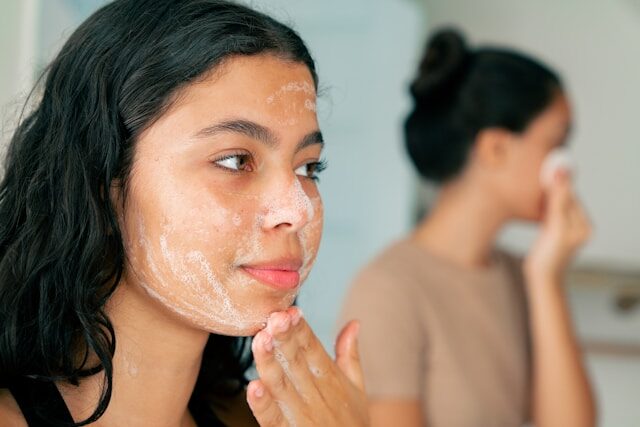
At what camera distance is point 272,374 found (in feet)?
2.39

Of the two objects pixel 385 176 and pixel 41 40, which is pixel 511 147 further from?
pixel 41 40

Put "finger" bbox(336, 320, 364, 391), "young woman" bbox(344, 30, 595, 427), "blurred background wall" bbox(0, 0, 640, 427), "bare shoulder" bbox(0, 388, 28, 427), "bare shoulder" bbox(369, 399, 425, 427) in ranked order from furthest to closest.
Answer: "blurred background wall" bbox(0, 0, 640, 427), "young woman" bbox(344, 30, 595, 427), "bare shoulder" bbox(369, 399, 425, 427), "finger" bbox(336, 320, 364, 391), "bare shoulder" bbox(0, 388, 28, 427)

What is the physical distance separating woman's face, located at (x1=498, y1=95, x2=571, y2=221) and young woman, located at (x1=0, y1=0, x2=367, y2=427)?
2.57 ft

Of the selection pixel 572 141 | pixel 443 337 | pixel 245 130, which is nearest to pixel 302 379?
pixel 245 130

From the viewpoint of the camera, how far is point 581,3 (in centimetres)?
224

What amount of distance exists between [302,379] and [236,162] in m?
0.21

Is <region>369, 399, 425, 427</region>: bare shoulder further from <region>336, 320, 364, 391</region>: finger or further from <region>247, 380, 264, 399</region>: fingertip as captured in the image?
<region>247, 380, 264, 399</region>: fingertip

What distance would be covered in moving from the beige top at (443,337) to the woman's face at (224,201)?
0.60 meters

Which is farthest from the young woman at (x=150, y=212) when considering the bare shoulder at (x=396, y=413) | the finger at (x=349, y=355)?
the bare shoulder at (x=396, y=413)

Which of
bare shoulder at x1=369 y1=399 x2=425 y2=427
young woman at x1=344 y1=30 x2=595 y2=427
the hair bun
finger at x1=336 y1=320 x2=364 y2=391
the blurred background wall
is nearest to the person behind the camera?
finger at x1=336 y1=320 x2=364 y2=391

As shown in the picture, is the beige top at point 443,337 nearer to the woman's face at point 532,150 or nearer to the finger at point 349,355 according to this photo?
the woman's face at point 532,150


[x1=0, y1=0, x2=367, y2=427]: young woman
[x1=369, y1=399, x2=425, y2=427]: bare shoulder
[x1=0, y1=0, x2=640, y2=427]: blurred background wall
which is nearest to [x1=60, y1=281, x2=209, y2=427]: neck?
→ [x1=0, y1=0, x2=367, y2=427]: young woman

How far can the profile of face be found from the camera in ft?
4.75

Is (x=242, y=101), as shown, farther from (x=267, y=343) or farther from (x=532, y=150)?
(x=532, y=150)
